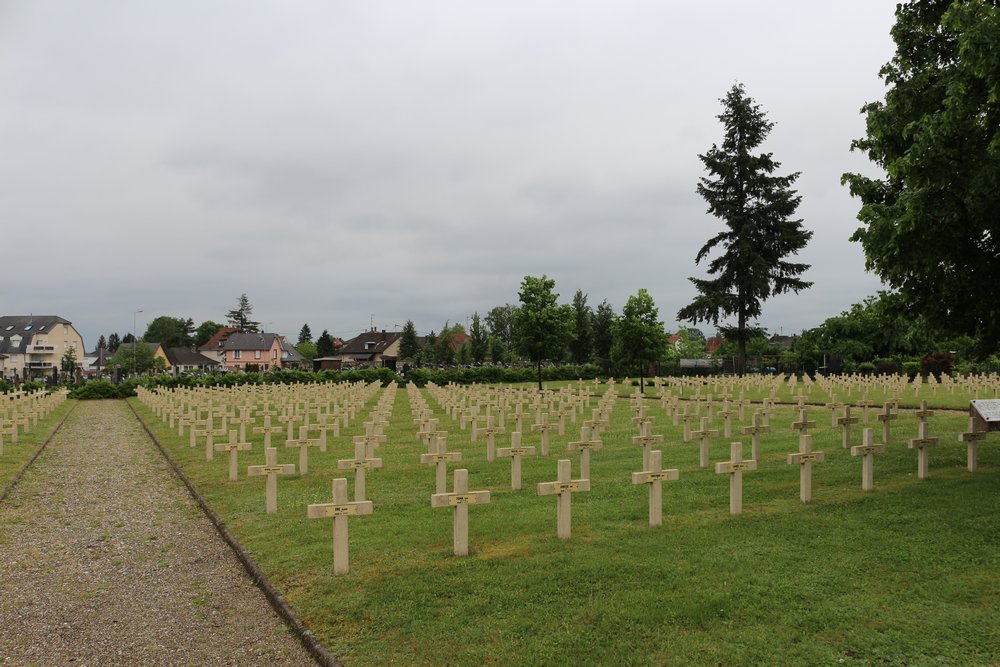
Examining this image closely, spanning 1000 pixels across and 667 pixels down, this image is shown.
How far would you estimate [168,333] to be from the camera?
13425 centimetres

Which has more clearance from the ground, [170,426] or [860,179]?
[860,179]

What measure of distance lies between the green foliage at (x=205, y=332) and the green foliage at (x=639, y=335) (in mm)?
119841

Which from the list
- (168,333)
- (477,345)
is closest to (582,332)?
(477,345)

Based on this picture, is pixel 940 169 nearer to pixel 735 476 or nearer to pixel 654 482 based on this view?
pixel 735 476

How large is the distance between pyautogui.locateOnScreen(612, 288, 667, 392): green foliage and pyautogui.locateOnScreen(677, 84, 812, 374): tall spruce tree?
19.5 feet

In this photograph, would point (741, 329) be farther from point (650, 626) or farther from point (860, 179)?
point (650, 626)

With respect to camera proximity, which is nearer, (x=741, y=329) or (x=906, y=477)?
(x=906, y=477)

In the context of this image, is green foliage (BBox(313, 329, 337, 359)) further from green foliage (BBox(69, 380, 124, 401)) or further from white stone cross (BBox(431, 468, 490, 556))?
white stone cross (BBox(431, 468, 490, 556))

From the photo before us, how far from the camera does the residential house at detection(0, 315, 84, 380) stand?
8494cm

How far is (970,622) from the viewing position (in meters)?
4.97

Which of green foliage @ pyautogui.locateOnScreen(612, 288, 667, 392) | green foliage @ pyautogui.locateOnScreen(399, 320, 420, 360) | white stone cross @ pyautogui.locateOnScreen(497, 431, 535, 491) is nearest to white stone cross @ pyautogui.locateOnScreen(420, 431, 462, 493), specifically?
white stone cross @ pyautogui.locateOnScreen(497, 431, 535, 491)

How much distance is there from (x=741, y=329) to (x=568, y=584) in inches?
1544

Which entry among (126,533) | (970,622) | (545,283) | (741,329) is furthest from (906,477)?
(741,329)

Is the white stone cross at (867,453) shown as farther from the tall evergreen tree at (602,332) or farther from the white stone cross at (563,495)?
the tall evergreen tree at (602,332)
